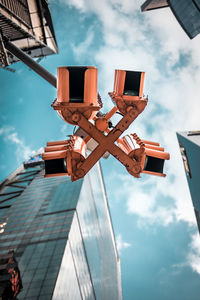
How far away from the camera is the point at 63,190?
41750 mm

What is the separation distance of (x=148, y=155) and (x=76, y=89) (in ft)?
6.44

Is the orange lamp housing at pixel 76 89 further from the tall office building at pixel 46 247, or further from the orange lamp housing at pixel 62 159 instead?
the tall office building at pixel 46 247

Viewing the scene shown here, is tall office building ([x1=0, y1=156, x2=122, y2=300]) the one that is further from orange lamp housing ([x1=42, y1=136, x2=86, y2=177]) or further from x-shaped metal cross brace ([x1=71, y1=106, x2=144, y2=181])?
x-shaped metal cross brace ([x1=71, y1=106, x2=144, y2=181])

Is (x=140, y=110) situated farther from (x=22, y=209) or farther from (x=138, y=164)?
(x=22, y=209)

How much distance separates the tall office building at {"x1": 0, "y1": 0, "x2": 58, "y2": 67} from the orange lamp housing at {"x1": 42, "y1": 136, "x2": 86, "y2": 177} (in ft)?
47.0

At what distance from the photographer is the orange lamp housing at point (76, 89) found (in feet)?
9.82

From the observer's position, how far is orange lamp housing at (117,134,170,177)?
12.0 ft

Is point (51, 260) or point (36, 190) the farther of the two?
point (36, 190)

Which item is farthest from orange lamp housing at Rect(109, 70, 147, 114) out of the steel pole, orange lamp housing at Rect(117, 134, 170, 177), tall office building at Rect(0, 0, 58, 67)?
tall office building at Rect(0, 0, 58, 67)

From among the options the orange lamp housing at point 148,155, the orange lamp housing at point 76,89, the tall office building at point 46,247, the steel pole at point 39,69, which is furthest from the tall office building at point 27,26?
the tall office building at point 46,247

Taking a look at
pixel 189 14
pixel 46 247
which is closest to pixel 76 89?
pixel 189 14

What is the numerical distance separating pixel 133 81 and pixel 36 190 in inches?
1919

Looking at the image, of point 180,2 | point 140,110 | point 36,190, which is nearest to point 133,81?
point 140,110

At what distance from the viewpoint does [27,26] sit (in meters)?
19.7
